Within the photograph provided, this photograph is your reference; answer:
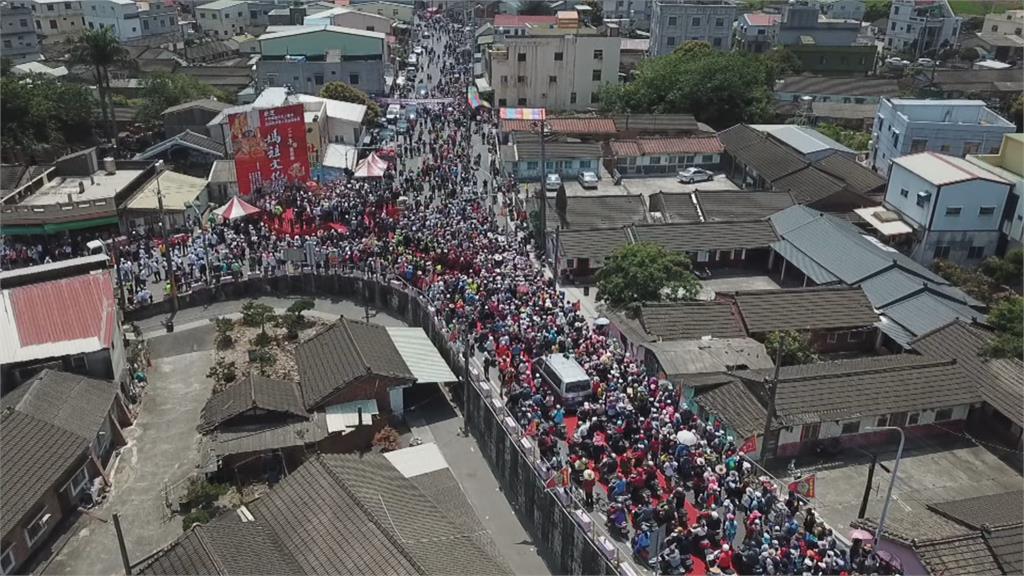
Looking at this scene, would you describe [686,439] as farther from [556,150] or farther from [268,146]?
[556,150]

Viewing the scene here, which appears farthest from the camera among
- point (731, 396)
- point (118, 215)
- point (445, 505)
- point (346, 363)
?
point (118, 215)

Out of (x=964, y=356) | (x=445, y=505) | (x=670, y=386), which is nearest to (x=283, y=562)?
(x=445, y=505)

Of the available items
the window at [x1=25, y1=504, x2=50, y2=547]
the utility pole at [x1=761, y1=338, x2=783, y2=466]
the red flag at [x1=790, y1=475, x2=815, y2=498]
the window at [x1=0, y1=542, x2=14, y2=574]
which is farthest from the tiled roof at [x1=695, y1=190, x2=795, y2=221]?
the window at [x1=0, y1=542, x2=14, y2=574]

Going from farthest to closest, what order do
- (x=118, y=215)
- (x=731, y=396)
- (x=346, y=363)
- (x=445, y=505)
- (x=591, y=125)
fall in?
(x=591, y=125) < (x=118, y=215) < (x=346, y=363) < (x=731, y=396) < (x=445, y=505)

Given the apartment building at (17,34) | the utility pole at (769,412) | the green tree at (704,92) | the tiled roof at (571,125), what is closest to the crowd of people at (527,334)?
the utility pole at (769,412)

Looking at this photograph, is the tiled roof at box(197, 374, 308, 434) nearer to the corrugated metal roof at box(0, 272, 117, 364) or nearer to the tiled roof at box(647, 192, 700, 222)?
the corrugated metal roof at box(0, 272, 117, 364)

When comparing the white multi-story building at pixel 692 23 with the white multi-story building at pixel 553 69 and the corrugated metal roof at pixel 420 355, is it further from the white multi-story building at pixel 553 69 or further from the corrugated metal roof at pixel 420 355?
the corrugated metal roof at pixel 420 355

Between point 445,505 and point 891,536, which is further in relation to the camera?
point 445,505

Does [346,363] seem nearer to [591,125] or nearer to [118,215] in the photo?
[118,215]
